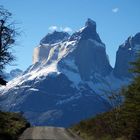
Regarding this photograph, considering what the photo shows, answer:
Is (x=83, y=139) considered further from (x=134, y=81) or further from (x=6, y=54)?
(x=134, y=81)

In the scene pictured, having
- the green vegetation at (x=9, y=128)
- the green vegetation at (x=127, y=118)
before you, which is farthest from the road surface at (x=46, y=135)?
the green vegetation at (x=127, y=118)

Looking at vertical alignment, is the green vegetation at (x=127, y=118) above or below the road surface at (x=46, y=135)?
below

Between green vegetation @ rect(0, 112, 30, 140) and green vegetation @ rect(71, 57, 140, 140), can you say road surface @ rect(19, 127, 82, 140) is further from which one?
green vegetation @ rect(71, 57, 140, 140)

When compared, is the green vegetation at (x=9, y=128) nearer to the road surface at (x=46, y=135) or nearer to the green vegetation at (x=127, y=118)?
the road surface at (x=46, y=135)

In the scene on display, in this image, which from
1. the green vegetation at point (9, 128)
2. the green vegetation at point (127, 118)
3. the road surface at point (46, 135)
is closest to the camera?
the green vegetation at point (127, 118)

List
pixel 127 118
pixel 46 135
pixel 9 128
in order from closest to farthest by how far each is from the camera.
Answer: pixel 127 118
pixel 9 128
pixel 46 135

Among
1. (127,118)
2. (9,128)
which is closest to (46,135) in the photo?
(9,128)

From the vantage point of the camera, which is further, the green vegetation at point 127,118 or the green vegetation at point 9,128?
the green vegetation at point 9,128

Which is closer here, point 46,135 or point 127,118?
point 127,118

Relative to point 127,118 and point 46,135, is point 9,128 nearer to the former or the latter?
point 46,135

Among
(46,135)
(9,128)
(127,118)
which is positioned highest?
(46,135)

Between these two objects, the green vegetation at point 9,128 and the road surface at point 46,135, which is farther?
the road surface at point 46,135

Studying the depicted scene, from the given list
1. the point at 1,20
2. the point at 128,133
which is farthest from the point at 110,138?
the point at 1,20

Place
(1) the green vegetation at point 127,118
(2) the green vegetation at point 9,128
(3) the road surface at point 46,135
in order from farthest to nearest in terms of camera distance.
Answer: (3) the road surface at point 46,135, (2) the green vegetation at point 9,128, (1) the green vegetation at point 127,118
